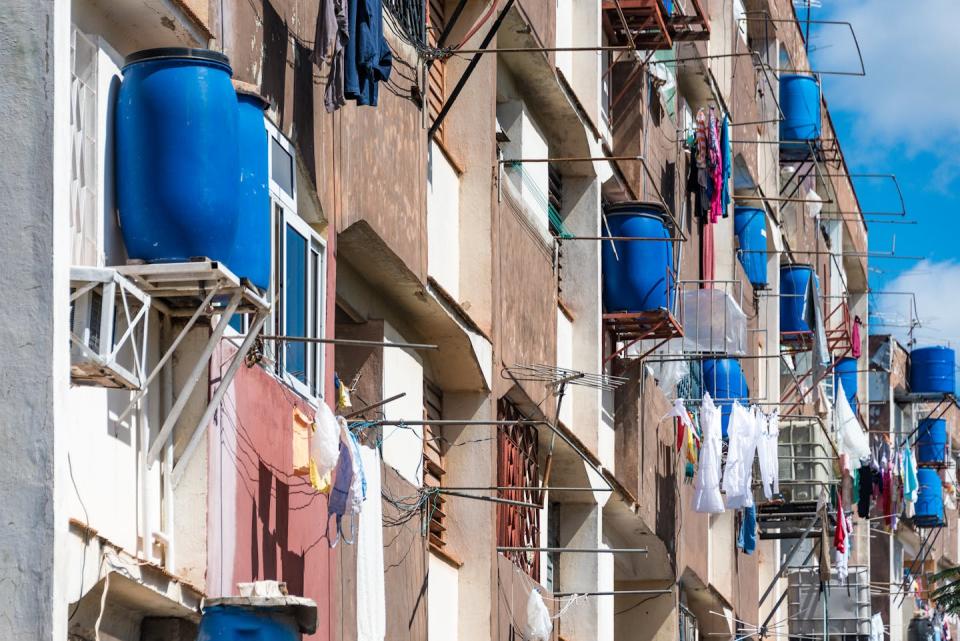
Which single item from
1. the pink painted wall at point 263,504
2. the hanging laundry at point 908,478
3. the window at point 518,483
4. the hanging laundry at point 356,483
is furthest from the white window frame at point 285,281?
the hanging laundry at point 908,478

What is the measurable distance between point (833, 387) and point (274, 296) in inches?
1369

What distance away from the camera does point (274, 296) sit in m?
13.6

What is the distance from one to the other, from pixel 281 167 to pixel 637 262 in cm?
1261

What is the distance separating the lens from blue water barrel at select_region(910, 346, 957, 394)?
56.8 m

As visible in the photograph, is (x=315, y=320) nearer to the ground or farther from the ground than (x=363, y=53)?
nearer to the ground

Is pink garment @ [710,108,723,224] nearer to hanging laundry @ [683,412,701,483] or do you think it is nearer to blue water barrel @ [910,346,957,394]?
hanging laundry @ [683,412,701,483]

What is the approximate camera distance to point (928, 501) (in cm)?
5203

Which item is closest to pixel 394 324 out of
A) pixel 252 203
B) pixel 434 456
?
pixel 434 456

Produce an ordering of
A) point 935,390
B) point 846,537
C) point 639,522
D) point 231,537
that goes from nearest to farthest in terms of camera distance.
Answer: point 231,537, point 639,522, point 846,537, point 935,390

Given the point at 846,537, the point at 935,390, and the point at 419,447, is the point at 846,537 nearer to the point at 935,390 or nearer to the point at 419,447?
the point at 419,447

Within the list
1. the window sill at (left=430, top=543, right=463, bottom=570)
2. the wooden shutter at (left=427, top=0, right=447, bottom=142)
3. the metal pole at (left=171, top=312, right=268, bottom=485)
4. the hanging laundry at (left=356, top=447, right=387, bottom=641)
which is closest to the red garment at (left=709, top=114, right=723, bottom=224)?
the wooden shutter at (left=427, top=0, right=447, bottom=142)

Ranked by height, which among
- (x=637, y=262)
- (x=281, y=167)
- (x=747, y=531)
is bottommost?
(x=747, y=531)

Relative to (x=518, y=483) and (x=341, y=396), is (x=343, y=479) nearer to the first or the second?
(x=341, y=396)

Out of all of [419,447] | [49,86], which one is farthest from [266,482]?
[419,447]
